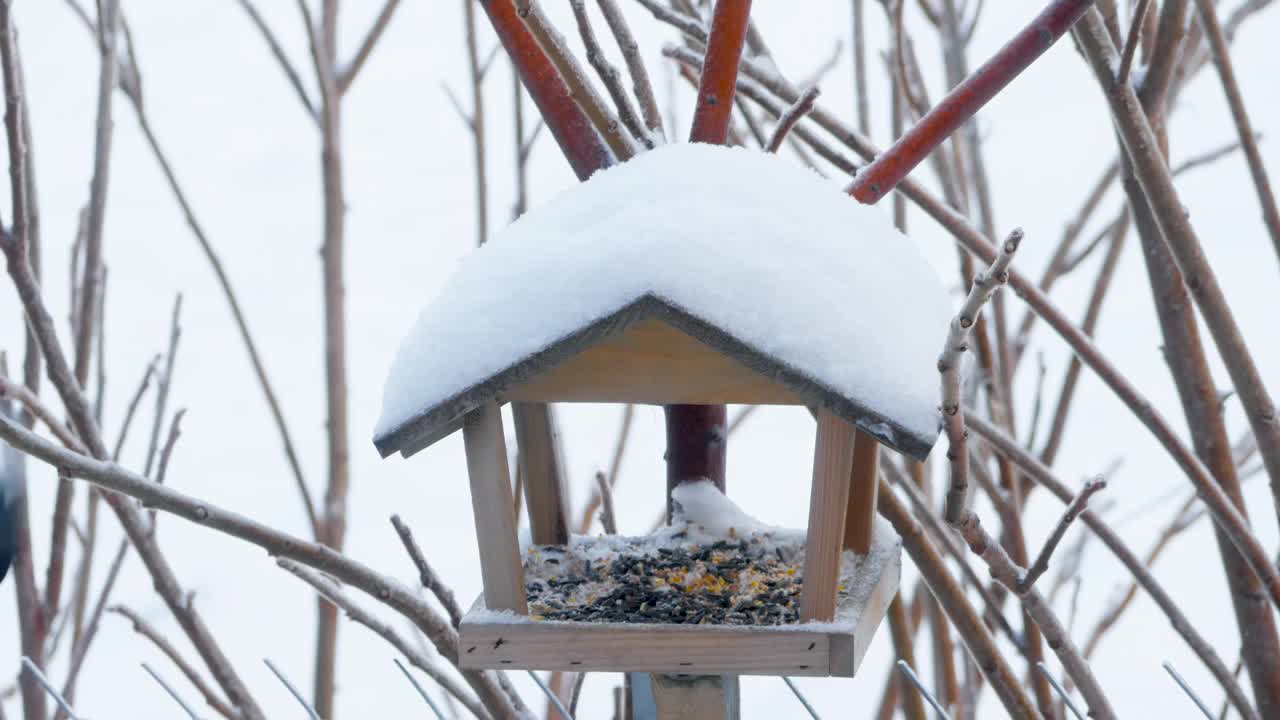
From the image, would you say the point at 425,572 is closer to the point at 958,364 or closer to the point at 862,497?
the point at 862,497

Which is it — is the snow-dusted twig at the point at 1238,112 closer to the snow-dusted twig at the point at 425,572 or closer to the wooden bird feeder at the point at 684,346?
the wooden bird feeder at the point at 684,346

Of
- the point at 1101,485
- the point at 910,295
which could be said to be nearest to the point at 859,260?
the point at 910,295

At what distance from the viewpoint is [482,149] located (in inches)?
70.7

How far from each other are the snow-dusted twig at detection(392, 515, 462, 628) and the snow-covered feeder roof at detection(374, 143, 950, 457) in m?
0.18

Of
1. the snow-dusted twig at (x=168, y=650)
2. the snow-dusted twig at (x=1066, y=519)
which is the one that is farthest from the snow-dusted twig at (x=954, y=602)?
the snow-dusted twig at (x=168, y=650)

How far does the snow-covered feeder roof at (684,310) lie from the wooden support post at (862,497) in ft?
0.39

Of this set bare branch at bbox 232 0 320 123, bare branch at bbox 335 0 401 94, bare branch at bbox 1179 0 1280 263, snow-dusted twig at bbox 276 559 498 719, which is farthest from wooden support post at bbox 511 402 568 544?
bare branch at bbox 232 0 320 123

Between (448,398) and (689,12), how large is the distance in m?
0.70

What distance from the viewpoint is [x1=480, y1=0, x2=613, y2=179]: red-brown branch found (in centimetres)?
91

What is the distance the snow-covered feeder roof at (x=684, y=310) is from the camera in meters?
0.71

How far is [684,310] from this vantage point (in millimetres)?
696

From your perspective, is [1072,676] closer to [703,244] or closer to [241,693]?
[703,244]

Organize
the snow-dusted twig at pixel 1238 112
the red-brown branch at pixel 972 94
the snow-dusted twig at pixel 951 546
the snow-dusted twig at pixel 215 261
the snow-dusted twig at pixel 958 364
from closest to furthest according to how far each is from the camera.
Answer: the snow-dusted twig at pixel 958 364, the red-brown branch at pixel 972 94, the snow-dusted twig at pixel 1238 112, the snow-dusted twig at pixel 951 546, the snow-dusted twig at pixel 215 261

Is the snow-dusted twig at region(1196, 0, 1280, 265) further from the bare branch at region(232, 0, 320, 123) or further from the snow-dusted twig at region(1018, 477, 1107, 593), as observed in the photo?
the bare branch at region(232, 0, 320, 123)
